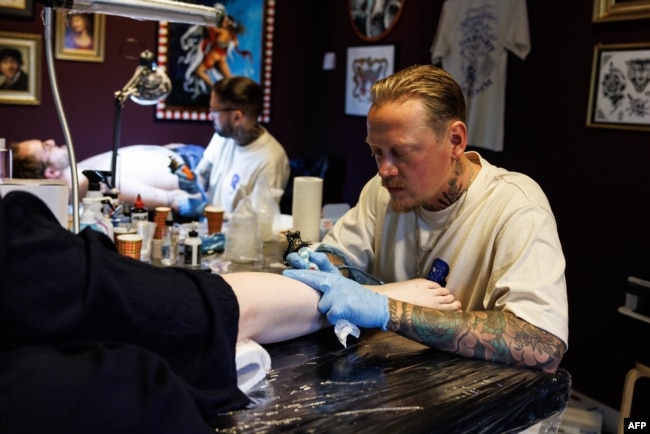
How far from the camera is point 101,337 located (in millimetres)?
938

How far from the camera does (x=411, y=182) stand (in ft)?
5.29

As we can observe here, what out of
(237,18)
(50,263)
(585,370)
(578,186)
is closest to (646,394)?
(585,370)

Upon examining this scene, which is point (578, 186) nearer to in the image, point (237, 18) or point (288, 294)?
point (288, 294)

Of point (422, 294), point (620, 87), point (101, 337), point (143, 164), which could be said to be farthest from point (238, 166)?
point (101, 337)

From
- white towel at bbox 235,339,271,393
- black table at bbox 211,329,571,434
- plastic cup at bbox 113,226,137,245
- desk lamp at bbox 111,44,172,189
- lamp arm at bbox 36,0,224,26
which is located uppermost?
lamp arm at bbox 36,0,224,26

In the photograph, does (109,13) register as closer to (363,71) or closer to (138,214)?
(138,214)

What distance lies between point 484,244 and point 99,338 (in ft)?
3.14

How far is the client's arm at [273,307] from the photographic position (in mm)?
1172

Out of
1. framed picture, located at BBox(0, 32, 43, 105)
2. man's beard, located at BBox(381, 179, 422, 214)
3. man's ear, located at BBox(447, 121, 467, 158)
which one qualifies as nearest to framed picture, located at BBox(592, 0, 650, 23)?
man's ear, located at BBox(447, 121, 467, 158)

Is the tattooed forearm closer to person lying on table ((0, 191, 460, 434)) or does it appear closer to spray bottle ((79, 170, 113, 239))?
person lying on table ((0, 191, 460, 434))

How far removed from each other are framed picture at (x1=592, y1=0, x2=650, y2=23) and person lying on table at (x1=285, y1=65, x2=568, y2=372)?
4.96 ft

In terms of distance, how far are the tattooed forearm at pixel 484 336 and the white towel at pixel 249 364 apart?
1.02ft

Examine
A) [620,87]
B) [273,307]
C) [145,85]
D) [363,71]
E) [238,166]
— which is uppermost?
[363,71]

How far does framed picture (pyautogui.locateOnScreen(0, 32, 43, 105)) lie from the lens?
3648 millimetres
